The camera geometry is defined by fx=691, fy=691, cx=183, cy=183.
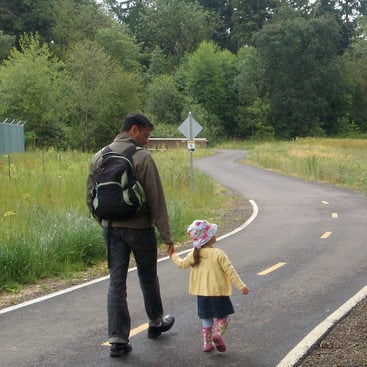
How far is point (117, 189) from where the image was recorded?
594cm

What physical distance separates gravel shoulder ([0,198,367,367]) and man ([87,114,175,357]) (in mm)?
1611

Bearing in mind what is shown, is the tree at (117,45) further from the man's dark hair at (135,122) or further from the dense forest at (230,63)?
the man's dark hair at (135,122)

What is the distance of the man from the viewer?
20.0 ft

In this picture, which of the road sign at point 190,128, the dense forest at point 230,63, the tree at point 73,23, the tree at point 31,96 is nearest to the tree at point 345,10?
the dense forest at point 230,63

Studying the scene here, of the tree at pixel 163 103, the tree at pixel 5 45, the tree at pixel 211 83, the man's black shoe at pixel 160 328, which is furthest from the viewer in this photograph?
the tree at pixel 211 83

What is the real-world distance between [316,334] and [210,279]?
1517 mm

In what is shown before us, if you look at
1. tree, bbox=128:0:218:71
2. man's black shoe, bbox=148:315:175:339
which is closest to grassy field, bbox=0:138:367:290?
man's black shoe, bbox=148:315:175:339

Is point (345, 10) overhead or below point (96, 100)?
overhead

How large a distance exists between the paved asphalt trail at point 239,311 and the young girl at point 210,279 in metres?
0.35

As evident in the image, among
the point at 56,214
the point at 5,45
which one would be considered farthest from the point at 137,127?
the point at 5,45

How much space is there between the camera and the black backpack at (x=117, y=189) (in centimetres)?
594

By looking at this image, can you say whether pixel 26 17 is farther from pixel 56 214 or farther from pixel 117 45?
pixel 56 214

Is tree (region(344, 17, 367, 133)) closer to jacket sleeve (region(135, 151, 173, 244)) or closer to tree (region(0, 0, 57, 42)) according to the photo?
tree (region(0, 0, 57, 42))

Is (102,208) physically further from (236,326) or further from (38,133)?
(38,133)
